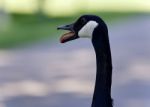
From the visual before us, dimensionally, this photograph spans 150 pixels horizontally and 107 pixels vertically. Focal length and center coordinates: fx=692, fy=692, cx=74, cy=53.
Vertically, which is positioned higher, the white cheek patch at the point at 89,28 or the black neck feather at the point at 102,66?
the white cheek patch at the point at 89,28

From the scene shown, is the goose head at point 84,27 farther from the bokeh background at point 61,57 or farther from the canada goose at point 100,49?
the bokeh background at point 61,57

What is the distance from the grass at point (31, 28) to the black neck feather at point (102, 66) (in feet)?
25.2

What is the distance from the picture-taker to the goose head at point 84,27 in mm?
4461

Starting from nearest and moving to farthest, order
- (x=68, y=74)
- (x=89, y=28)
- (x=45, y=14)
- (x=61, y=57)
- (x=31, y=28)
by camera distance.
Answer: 1. (x=89, y=28)
2. (x=68, y=74)
3. (x=61, y=57)
4. (x=31, y=28)
5. (x=45, y=14)

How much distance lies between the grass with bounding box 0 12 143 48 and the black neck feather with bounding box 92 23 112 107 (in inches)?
302

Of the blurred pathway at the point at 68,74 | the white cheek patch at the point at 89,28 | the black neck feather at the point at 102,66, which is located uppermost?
the blurred pathway at the point at 68,74

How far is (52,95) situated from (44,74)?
1.20m

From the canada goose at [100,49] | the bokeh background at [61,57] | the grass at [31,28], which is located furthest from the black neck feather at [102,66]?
the grass at [31,28]

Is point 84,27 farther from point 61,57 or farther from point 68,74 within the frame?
point 61,57

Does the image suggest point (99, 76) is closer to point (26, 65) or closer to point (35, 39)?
point (26, 65)

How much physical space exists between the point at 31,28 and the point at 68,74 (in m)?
4.71

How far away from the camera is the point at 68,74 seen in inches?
386

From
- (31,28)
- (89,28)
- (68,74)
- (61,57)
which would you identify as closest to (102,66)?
(89,28)

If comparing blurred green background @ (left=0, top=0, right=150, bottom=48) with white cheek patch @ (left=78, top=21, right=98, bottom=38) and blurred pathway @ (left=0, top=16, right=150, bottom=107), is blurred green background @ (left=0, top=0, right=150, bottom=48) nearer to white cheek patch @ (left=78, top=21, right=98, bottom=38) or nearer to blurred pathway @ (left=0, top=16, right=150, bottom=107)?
blurred pathway @ (left=0, top=16, right=150, bottom=107)
